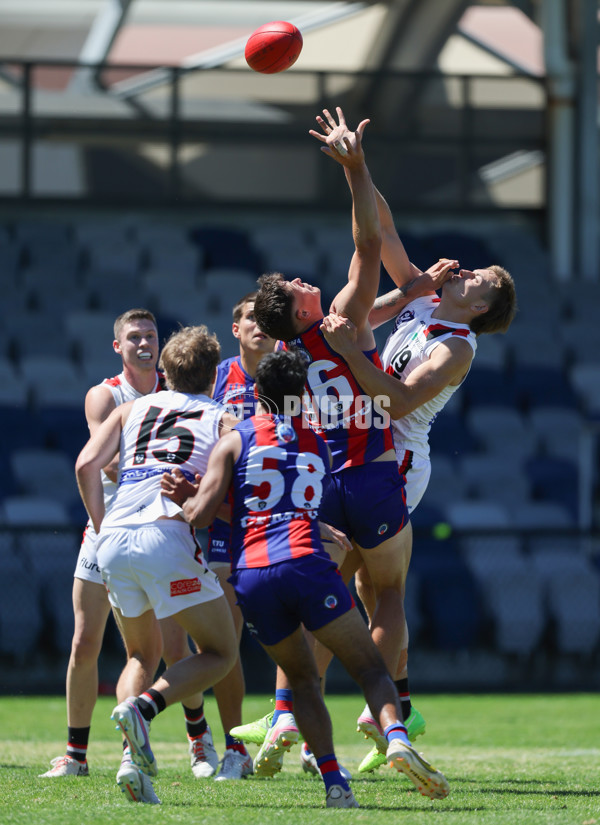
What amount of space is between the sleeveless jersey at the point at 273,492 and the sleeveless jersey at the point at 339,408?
0.62m

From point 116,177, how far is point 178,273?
235 centimetres

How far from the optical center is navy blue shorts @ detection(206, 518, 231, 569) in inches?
236

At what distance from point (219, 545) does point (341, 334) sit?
156cm

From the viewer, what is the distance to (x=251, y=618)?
4.62 meters

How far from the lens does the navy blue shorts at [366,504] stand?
5305 millimetres

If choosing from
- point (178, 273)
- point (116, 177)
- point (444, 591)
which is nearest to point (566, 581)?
point (444, 591)

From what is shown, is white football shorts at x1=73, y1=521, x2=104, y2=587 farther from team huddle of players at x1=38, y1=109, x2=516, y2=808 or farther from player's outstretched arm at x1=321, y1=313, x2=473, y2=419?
player's outstretched arm at x1=321, y1=313, x2=473, y2=419

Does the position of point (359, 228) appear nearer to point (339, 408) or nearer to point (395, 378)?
point (395, 378)

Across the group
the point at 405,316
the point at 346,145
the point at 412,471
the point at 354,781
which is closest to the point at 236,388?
the point at 405,316

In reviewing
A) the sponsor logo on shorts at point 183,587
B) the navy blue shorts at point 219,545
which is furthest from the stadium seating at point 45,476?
the sponsor logo on shorts at point 183,587

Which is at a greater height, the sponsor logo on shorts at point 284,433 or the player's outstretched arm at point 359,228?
the player's outstretched arm at point 359,228

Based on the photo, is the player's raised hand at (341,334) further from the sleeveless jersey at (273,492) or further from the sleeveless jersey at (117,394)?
the sleeveless jersey at (117,394)

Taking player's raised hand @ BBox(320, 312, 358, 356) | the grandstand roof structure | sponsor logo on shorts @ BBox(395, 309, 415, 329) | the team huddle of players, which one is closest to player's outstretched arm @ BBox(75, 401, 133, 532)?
the team huddle of players

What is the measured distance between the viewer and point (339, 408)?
5.34 m
